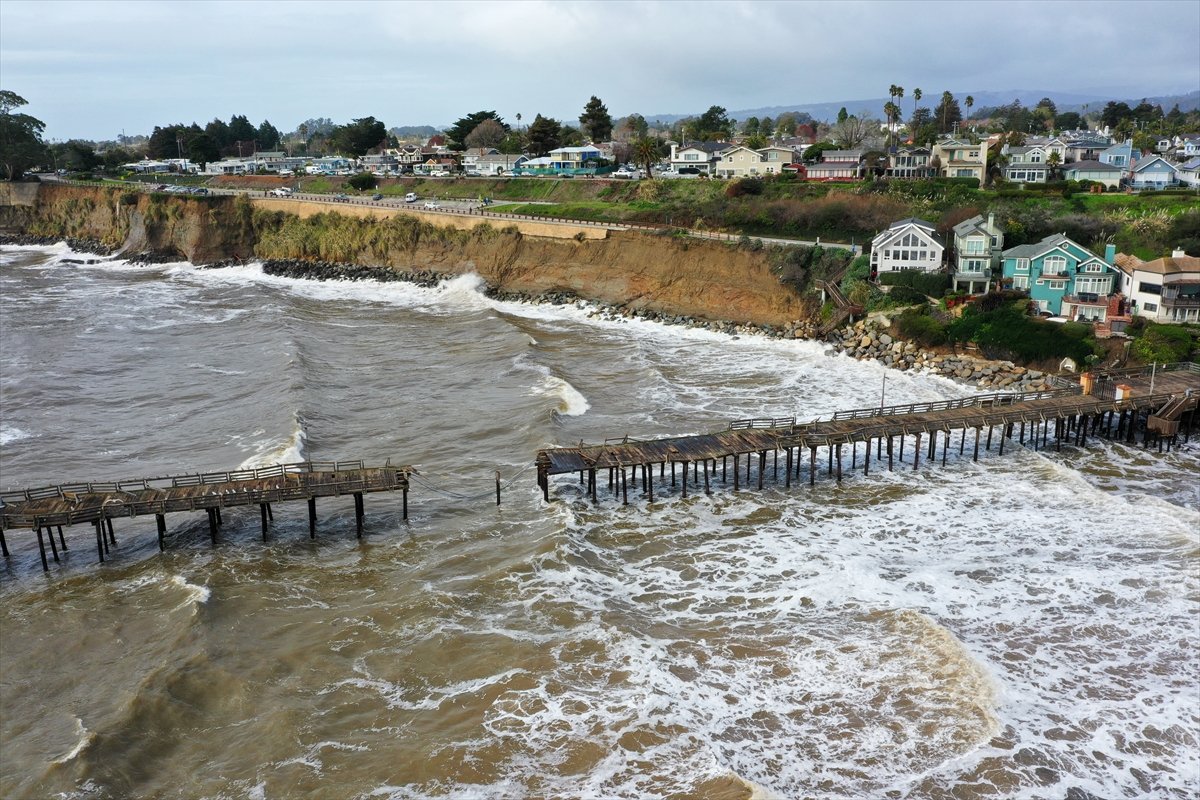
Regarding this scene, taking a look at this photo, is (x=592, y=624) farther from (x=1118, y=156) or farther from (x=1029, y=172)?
(x=1118, y=156)

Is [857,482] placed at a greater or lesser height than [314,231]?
lesser

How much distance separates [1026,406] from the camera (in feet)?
115

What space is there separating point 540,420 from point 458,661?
1744cm

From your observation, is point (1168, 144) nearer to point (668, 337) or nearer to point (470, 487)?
point (668, 337)

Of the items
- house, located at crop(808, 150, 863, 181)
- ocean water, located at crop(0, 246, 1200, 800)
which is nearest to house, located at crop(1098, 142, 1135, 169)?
house, located at crop(808, 150, 863, 181)

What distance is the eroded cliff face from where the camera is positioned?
5759cm

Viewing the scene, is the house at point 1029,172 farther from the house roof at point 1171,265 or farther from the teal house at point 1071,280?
the house roof at point 1171,265

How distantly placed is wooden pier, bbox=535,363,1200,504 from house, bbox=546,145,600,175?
65.8 m

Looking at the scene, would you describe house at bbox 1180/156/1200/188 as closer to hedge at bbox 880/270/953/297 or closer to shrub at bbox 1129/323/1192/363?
hedge at bbox 880/270/953/297

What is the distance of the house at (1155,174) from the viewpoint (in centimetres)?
6712

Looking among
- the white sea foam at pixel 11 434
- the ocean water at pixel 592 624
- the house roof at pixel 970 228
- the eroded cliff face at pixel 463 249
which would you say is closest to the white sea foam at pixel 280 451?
the ocean water at pixel 592 624

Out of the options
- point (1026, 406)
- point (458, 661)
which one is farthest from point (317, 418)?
point (1026, 406)

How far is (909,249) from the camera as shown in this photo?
51.9 metres

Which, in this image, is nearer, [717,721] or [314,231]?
[717,721]
